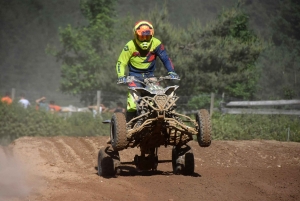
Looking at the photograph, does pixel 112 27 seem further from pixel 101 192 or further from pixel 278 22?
pixel 101 192

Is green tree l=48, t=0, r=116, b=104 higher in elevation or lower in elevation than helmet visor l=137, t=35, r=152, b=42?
higher

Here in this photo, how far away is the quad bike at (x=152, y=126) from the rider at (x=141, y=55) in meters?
0.48

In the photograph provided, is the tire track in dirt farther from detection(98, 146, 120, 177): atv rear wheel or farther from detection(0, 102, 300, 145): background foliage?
detection(0, 102, 300, 145): background foliage

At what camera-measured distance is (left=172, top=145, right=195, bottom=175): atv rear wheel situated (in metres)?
10.1

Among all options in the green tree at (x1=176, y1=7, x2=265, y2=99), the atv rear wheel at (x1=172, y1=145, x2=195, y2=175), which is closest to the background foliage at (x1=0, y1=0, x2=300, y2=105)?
the green tree at (x1=176, y1=7, x2=265, y2=99)

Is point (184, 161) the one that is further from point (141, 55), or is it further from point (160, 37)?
point (160, 37)

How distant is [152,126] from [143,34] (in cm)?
189

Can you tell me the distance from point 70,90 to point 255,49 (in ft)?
41.5

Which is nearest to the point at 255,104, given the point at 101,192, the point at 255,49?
the point at 255,49

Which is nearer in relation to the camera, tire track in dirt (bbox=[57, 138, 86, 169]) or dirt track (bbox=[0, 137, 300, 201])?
→ dirt track (bbox=[0, 137, 300, 201])

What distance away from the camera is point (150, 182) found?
355 inches

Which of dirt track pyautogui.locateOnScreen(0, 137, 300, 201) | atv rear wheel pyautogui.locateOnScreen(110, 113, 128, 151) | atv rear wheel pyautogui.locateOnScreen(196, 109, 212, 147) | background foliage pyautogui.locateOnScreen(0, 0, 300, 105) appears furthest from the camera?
background foliage pyautogui.locateOnScreen(0, 0, 300, 105)

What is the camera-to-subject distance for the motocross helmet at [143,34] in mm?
9891

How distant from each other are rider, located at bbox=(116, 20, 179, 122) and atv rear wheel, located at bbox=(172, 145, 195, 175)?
1.20 metres
